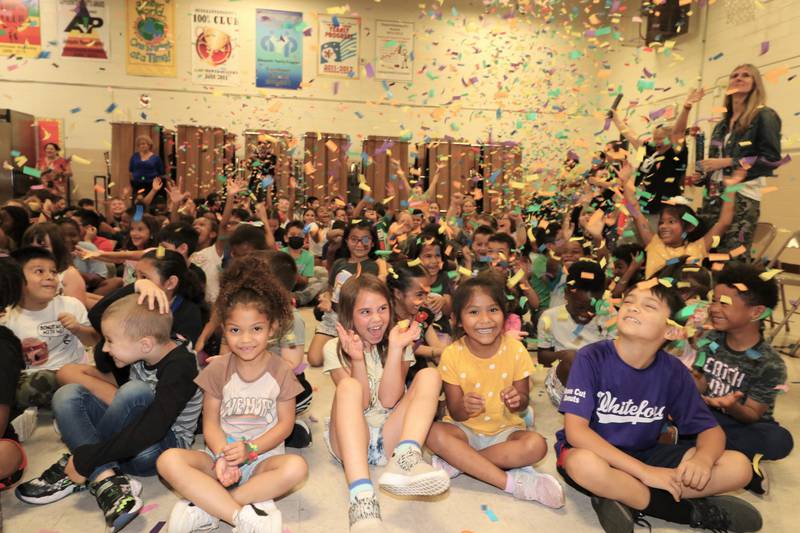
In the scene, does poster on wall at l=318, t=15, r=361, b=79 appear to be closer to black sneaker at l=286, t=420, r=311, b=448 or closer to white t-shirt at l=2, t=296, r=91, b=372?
white t-shirt at l=2, t=296, r=91, b=372

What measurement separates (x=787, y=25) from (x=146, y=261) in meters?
8.83

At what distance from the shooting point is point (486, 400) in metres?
2.46

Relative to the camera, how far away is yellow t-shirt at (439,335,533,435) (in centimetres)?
246

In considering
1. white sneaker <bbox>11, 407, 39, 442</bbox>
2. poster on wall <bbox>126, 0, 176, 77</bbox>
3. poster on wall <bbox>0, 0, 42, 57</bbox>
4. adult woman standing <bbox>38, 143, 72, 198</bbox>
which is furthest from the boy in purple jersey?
poster on wall <bbox>0, 0, 42, 57</bbox>

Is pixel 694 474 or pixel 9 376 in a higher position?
pixel 9 376

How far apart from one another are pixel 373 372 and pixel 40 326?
64.4 inches

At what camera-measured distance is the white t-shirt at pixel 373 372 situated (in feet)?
8.13

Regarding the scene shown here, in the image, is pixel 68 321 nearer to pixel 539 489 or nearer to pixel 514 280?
pixel 539 489

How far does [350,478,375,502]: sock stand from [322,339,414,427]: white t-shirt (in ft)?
1.44

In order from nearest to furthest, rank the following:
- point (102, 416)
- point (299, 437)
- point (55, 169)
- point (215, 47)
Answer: point (102, 416) → point (299, 437) → point (55, 169) → point (215, 47)

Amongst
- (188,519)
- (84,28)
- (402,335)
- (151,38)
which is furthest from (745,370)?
(84,28)

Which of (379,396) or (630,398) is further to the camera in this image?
(379,396)

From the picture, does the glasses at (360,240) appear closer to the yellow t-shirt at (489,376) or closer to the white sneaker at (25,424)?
the yellow t-shirt at (489,376)

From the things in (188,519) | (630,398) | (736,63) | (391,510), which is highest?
(736,63)
